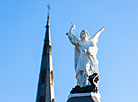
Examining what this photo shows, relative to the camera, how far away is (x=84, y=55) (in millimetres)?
19609

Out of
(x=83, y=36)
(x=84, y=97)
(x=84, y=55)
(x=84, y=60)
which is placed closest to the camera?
(x=84, y=97)

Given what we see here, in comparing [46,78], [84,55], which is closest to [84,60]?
[84,55]

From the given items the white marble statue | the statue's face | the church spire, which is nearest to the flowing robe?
the white marble statue

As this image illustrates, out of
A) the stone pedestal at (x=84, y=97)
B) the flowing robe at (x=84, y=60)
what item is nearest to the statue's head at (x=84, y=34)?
the flowing robe at (x=84, y=60)

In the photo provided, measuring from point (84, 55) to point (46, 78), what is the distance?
28.0 meters

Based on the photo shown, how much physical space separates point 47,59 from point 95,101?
33.1 meters

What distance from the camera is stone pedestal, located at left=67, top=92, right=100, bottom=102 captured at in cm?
1770

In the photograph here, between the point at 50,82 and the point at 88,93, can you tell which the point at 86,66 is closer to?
the point at 88,93

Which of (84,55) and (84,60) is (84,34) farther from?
(84,60)

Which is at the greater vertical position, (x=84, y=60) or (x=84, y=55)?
(x=84, y=55)

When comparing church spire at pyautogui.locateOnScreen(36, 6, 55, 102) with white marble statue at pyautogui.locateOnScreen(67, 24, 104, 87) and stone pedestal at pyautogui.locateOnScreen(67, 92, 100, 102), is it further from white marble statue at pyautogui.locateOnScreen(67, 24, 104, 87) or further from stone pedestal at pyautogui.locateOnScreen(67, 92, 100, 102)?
stone pedestal at pyautogui.locateOnScreen(67, 92, 100, 102)

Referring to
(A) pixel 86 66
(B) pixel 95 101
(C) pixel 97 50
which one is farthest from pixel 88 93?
(C) pixel 97 50

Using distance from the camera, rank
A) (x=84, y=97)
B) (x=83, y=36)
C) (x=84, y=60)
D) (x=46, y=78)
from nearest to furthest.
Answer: (x=84, y=97) < (x=84, y=60) < (x=83, y=36) < (x=46, y=78)

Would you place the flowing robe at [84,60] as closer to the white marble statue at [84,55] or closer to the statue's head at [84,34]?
the white marble statue at [84,55]
